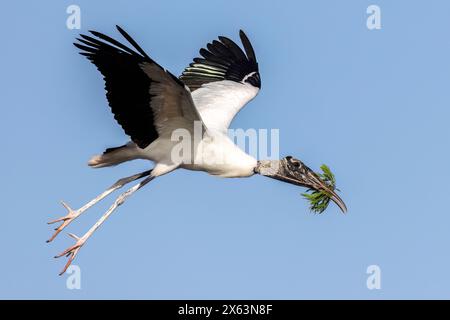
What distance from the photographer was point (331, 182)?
13.0 meters

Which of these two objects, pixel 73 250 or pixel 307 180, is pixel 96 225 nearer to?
pixel 73 250

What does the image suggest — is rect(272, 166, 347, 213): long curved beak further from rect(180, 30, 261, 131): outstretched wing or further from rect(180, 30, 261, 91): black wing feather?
rect(180, 30, 261, 91): black wing feather

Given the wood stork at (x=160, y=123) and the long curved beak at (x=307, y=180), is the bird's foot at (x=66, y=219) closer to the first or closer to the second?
the wood stork at (x=160, y=123)

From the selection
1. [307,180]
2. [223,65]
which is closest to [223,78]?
[223,65]

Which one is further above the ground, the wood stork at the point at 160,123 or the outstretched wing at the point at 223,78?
the outstretched wing at the point at 223,78

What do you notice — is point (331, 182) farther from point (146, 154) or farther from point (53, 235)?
point (53, 235)

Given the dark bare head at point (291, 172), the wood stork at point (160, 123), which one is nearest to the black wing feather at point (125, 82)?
the wood stork at point (160, 123)

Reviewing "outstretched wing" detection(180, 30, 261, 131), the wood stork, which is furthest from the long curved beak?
"outstretched wing" detection(180, 30, 261, 131)

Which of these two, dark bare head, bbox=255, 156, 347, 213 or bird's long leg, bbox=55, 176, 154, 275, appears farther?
dark bare head, bbox=255, 156, 347, 213

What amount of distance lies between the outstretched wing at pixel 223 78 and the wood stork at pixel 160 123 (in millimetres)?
21

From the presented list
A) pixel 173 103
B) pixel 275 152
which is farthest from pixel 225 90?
pixel 173 103

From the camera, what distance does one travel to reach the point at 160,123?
12.3 m

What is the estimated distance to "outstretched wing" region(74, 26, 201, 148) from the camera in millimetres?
11398

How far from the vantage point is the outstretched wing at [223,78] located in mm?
14173
